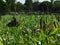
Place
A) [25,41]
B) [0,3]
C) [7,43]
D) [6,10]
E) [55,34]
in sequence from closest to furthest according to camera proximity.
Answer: [55,34] → [25,41] → [7,43] → [0,3] → [6,10]

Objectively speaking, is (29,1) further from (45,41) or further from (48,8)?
(45,41)

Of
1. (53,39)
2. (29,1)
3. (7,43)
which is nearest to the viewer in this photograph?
(53,39)

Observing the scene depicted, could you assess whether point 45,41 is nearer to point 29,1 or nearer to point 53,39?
point 53,39

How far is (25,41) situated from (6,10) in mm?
30260

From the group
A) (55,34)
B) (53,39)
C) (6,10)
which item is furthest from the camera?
(6,10)

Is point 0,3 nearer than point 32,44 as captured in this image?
No

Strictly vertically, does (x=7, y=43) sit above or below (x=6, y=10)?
above

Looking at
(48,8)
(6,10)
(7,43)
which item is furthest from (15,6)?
(7,43)

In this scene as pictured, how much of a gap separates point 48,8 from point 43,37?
37322mm

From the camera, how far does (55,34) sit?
1.10 metres

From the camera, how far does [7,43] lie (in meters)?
1.53

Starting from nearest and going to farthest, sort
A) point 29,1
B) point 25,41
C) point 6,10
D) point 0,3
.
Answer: point 25,41
point 0,3
point 6,10
point 29,1

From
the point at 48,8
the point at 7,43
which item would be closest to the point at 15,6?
the point at 48,8

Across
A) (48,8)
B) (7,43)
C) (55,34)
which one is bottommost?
(48,8)
